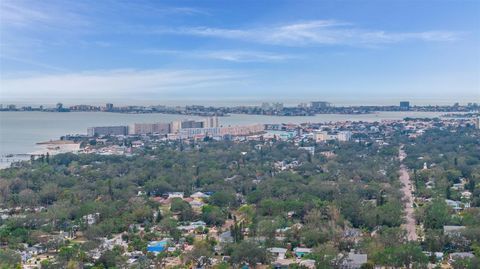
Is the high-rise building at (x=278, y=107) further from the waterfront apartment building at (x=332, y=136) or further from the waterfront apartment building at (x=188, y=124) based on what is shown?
the waterfront apartment building at (x=332, y=136)

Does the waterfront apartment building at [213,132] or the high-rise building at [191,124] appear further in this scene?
the high-rise building at [191,124]

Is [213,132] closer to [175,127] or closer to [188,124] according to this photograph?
[175,127]

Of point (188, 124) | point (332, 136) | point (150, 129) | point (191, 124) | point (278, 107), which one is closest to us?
point (332, 136)

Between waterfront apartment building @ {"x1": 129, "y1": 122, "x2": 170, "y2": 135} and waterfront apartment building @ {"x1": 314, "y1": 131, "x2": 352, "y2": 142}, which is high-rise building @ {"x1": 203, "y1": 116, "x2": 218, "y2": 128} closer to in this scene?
waterfront apartment building @ {"x1": 129, "y1": 122, "x2": 170, "y2": 135}

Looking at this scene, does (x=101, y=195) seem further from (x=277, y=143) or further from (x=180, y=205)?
(x=277, y=143)

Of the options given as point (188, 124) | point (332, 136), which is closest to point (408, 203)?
point (332, 136)

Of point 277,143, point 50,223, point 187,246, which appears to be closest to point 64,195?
point 50,223

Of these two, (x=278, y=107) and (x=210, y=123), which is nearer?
(x=210, y=123)

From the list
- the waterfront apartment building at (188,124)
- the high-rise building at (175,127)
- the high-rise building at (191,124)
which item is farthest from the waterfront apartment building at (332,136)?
the high-rise building at (191,124)
